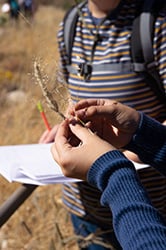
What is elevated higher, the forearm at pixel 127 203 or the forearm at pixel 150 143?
the forearm at pixel 127 203

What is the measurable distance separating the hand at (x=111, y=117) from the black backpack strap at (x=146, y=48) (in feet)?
0.91

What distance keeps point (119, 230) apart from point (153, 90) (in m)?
0.69

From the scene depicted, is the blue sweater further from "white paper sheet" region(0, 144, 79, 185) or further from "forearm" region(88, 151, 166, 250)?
"white paper sheet" region(0, 144, 79, 185)

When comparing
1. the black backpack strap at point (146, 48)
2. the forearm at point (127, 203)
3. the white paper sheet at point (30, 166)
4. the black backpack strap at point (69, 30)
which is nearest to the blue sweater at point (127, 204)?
the forearm at point (127, 203)

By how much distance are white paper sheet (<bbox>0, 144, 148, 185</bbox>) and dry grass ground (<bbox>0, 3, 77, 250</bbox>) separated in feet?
0.42

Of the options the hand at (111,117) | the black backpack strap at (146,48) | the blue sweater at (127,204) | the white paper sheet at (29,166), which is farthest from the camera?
the black backpack strap at (146,48)

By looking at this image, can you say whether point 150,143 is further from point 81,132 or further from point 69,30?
point 69,30

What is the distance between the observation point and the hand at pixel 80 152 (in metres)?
0.93

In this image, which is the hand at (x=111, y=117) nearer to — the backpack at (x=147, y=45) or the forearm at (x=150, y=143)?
the forearm at (x=150, y=143)

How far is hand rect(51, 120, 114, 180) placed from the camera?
93cm

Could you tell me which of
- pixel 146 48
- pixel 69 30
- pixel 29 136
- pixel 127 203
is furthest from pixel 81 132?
pixel 29 136

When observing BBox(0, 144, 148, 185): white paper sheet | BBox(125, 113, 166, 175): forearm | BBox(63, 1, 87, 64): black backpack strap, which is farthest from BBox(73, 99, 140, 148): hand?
BBox(63, 1, 87, 64): black backpack strap

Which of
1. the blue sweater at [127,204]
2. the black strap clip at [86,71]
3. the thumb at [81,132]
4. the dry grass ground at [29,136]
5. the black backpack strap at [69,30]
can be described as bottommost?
the dry grass ground at [29,136]

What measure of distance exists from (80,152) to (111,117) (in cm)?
23
